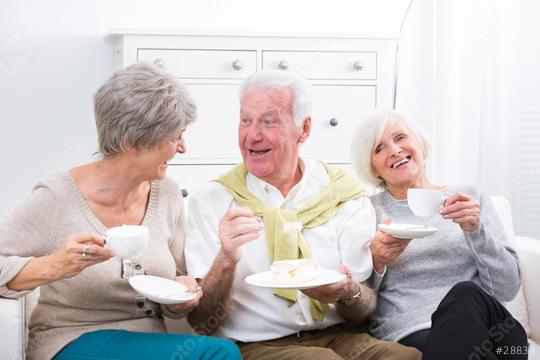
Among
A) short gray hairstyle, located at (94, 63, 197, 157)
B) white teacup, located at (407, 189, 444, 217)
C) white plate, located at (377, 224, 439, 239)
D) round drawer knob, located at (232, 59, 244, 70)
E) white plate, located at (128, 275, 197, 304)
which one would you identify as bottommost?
white plate, located at (128, 275, 197, 304)

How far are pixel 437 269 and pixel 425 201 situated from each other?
0.85ft

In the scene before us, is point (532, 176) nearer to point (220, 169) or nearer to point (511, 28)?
point (511, 28)

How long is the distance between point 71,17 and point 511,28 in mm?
2129

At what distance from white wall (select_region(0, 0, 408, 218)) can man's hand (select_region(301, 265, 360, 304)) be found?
203 centimetres

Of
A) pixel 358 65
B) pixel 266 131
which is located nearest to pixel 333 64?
pixel 358 65

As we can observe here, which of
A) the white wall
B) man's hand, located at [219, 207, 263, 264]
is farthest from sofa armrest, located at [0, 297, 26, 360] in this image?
the white wall

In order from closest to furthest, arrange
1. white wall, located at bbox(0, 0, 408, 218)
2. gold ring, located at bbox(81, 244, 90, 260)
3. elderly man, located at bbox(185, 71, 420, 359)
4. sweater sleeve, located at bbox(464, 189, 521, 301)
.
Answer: gold ring, located at bbox(81, 244, 90, 260), elderly man, located at bbox(185, 71, 420, 359), sweater sleeve, located at bbox(464, 189, 521, 301), white wall, located at bbox(0, 0, 408, 218)


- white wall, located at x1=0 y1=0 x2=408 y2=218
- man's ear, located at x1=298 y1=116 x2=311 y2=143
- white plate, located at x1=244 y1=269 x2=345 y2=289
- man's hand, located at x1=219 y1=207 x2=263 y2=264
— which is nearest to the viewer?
white plate, located at x1=244 y1=269 x2=345 y2=289

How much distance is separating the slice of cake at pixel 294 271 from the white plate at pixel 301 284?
0.06ft

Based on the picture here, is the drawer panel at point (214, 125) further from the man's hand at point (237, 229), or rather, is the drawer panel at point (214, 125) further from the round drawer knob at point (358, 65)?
the man's hand at point (237, 229)

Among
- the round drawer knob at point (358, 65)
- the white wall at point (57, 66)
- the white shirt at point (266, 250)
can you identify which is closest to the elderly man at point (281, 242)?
the white shirt at point (266, 250)

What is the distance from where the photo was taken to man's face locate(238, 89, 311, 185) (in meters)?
2.13

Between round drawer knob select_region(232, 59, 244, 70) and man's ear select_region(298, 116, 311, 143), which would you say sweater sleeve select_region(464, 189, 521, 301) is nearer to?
man's ear select_region(298, 116, 311, 143)

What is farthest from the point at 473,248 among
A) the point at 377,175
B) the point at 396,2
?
the point at 396,2
